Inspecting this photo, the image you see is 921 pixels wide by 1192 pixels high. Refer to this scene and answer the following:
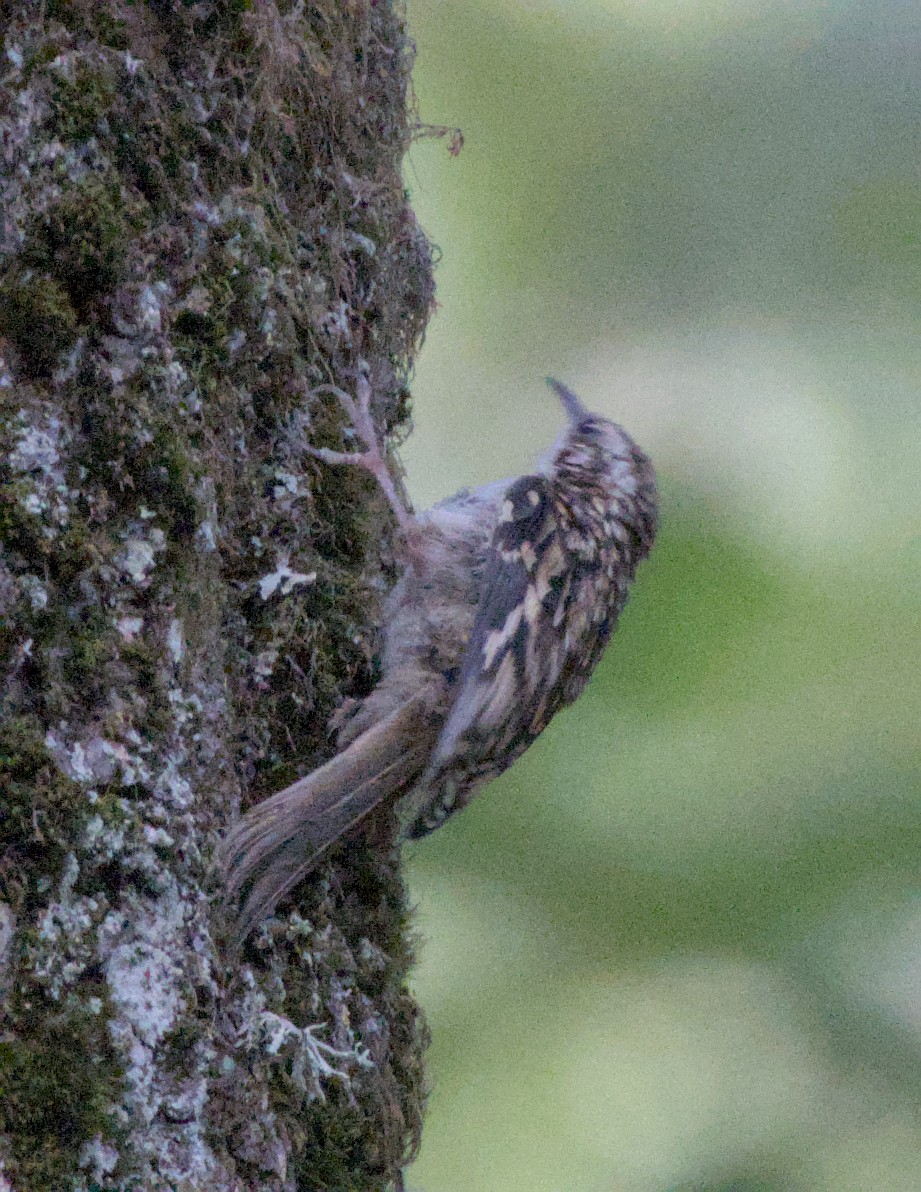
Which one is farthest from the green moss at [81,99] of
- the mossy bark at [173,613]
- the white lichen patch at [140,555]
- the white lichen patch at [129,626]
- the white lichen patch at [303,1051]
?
the white lichen patch at [303,1051]

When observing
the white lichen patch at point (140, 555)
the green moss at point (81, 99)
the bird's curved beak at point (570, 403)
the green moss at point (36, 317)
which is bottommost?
the white lichen patch at point (140, 555)

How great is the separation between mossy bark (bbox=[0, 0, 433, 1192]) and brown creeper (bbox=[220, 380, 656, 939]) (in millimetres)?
74

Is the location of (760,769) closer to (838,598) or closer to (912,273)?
(838,598)

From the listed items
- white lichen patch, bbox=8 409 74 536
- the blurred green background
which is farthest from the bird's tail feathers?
the blurred green background

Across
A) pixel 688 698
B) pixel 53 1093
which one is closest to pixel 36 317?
pixel 53 1093

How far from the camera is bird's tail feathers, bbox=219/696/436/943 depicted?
159cm

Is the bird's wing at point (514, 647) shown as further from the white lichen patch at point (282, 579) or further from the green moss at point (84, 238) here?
the green moss at point (84, 238)

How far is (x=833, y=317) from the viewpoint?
12.1 feet

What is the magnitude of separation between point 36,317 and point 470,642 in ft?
3.24

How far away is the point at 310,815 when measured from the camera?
1.69 meters

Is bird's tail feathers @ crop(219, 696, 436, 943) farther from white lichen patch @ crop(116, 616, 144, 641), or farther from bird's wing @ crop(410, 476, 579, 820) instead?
white lichen patch @ crop(116, 616, 144, 641)

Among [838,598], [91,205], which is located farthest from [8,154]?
[838,598]

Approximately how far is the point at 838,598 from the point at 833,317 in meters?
0.96

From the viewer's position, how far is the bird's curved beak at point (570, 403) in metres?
2.91
